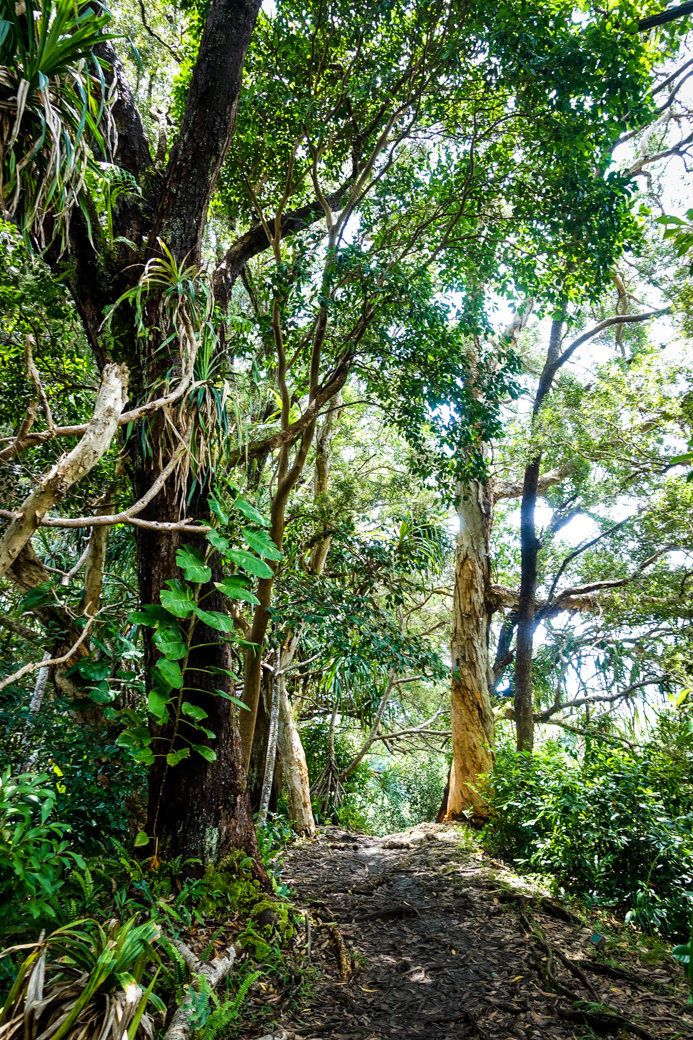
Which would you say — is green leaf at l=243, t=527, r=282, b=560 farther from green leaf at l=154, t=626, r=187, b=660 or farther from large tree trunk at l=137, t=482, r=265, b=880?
green leaf at l=154, t=626, r=187, b=660

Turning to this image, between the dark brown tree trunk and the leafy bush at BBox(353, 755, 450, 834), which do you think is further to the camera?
the leafy bush at BBox(353, 755, 450, 834)

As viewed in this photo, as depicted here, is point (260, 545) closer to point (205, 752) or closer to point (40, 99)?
point (205, 752)

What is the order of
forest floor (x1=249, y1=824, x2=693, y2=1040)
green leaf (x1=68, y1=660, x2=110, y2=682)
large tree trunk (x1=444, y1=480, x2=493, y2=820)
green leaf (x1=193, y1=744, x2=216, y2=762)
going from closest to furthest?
1. forest floor (x1=249, y1=824, x2=693, y2=1040)
2. green leaf (x1=193, y1=744, x2=216, y2=762)
3. green leaf (x1=68, y1=660, x2=110, y2=682)
4. large tree trunk (x1=444, y1=480, x2=493, y2=820)

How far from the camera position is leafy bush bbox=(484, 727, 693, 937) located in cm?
346

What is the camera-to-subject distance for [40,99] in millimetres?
2256

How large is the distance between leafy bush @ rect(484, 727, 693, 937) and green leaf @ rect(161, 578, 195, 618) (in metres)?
2.96

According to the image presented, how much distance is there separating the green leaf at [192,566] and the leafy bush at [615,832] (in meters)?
2.98

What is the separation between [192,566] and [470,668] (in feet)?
14.5

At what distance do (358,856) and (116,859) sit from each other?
114 inches

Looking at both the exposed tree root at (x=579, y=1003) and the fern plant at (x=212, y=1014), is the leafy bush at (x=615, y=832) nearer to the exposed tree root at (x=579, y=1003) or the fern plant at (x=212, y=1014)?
the exposed tree root at (x=579, y=1003)

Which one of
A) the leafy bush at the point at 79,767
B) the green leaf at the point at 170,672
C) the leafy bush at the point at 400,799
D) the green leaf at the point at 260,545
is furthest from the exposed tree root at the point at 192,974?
the leafy bush at the point at 400,799

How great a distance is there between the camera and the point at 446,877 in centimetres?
461

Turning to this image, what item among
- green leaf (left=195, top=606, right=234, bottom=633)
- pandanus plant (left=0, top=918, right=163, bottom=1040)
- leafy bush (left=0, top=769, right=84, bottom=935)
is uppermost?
green leaf (left=195, top=606, right=234, bottom=633)

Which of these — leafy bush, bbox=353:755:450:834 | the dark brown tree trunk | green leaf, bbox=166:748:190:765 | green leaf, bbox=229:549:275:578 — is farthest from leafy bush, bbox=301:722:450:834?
green leaf, bbox=229:549:275:578
